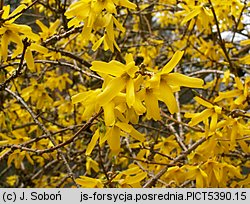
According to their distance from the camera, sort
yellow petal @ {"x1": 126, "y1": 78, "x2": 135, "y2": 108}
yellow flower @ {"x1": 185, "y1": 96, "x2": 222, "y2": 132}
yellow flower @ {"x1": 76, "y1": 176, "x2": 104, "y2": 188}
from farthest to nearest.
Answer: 1. yellow flower @ {"x1": 185, "y1": 96, "x2": 222, "y2": 132}
2. yellow flower @ {"x1": 76, "y1": 176, "x2": 104, "y2": 188}
3. yellow petal @ {"x1": 126, "y1": 78, "x2": 135, "y2": 108}

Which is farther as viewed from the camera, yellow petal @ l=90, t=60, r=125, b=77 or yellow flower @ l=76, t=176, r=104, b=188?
yellow flower @ l=76, t=176, r=104, b=188

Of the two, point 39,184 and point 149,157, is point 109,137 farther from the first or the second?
point 39,184

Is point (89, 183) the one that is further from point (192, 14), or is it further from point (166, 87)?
point (192, 14)

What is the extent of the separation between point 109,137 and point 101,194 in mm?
206

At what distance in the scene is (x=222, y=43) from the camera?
2.29m

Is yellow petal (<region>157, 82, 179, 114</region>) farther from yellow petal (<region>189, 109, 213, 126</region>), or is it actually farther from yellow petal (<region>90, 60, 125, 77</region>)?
yellow petal (<region>189, 109, 213, 126</region>)

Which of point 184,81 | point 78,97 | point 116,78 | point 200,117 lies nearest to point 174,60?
point 184,81

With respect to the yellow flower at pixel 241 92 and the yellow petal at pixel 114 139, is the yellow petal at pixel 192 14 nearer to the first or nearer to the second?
the yellow flower at pixel 241 92

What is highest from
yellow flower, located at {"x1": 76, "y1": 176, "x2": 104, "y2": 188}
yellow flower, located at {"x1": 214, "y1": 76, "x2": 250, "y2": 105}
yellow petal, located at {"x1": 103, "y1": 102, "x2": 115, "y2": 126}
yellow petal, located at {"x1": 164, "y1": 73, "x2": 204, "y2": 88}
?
yellow petal, located at {"x1": 164, "y1": 73, "x2": 204, "y2": 88}

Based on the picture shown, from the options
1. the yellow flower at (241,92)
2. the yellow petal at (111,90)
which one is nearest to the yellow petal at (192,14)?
the yellow flower at (241,92)

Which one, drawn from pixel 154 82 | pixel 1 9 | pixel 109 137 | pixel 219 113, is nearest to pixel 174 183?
pixel 219 113

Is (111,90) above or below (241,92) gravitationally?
above

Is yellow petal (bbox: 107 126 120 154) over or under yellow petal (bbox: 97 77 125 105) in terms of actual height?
under
